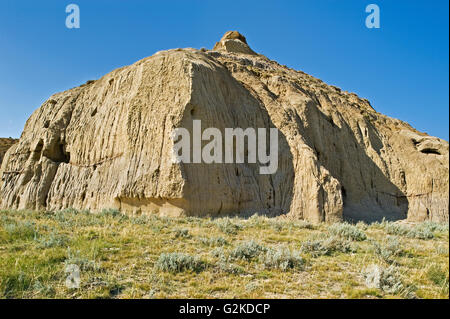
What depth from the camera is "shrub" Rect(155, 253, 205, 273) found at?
589cm

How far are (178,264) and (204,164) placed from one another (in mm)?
9045

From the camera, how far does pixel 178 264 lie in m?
6.03

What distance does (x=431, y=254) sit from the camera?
7.82 m

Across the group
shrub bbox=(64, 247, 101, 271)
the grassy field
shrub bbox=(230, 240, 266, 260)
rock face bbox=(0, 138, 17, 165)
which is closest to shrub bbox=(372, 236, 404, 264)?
the grassy field

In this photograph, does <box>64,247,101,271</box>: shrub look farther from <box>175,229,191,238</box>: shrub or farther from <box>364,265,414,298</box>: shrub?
<box>364,265,414,298</box>: shrub

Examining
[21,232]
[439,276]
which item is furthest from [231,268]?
[21,232]

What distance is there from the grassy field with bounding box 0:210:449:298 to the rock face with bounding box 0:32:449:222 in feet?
18.0

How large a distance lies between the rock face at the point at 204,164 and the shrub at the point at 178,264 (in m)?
7.25

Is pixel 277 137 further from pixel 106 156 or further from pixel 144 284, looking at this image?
pixel 144 284

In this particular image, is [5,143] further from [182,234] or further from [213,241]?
[213,241]

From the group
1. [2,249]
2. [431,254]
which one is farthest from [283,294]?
[2,249]
